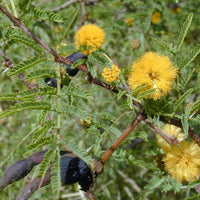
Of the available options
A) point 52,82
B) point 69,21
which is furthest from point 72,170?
point 69,21

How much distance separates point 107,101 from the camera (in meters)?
3.56

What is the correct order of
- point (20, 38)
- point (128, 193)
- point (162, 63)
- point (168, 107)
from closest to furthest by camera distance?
point (20, 38)
point (162, 63)
point (168, 107)
point (128, 193)

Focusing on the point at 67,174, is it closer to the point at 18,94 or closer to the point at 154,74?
the point at 18,94

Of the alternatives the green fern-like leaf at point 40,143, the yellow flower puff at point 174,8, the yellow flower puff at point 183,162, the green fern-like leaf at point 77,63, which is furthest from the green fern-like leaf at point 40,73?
the yellow flower puff at point 174,8

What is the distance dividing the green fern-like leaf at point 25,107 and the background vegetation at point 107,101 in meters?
0.01

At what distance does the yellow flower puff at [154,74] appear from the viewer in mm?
1751

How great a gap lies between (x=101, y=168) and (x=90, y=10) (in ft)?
11.0

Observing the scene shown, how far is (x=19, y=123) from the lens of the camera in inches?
166

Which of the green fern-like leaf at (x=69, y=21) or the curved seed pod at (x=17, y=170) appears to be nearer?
the curved seed pod at (x=17, y=170)

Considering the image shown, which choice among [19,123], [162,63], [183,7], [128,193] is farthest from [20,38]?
[183,7]

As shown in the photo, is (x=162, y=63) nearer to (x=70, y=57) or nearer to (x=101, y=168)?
(x=70, y=57)

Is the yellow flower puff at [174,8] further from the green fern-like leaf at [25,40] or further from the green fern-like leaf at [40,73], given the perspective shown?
the green fern-like leaf at [25,40]

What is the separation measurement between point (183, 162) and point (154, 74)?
25.2 inches

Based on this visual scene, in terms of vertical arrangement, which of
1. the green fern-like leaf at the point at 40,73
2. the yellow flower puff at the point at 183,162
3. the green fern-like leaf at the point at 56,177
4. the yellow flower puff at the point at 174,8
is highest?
the yellow flower puff at the point at 174,8
